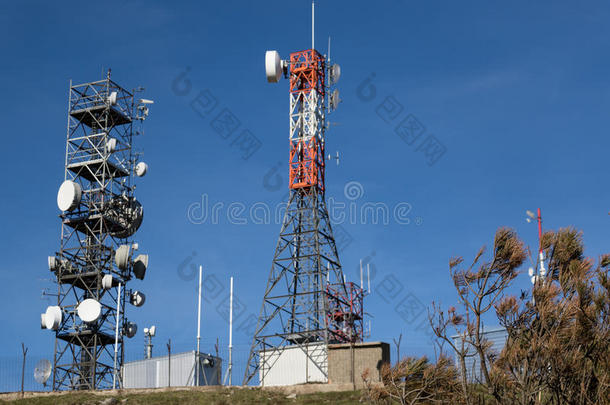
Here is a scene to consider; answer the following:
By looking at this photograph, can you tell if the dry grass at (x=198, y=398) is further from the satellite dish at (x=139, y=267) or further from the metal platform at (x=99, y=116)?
the metal platform at (x=99, y=116)

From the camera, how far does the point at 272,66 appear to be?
194 feet

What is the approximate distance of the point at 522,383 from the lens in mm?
18672

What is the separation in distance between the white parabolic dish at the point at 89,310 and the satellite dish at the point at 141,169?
37.8 ft

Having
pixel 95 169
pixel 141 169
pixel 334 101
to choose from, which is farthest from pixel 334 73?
pixel 95 169

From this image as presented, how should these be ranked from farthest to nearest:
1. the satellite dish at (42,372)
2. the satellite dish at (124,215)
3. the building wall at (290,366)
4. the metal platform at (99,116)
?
1. the metal platform at (99,116)
2. the satellite dish at (124,215)
3. the satellite dish at (42,372)
4. the building wall at (290,366)

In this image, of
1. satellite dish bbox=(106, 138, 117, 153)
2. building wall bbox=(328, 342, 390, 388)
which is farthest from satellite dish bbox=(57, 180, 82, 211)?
building wall bbox=(328, 342, 390, 388)

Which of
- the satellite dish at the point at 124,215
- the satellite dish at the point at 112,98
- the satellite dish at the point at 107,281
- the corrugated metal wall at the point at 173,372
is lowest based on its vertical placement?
the corrugated metal wall at the point at 173,372

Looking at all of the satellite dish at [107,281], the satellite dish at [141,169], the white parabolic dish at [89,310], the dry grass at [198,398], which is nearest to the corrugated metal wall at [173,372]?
the white parabolic dish at [89,310]

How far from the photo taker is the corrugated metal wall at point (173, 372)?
170 feet

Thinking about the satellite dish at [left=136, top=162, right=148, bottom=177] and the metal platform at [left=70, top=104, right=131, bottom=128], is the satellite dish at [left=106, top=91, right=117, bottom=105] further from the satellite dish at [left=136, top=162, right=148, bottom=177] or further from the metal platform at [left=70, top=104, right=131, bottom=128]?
the satellite dish at [left=136, top=162, right=148, bottom=177]

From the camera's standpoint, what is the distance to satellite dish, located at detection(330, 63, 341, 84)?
60484mm

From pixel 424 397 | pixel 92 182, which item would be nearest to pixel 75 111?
pixel 92 182

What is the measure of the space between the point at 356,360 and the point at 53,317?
2382 cm

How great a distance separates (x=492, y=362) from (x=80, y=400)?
27.0 m
